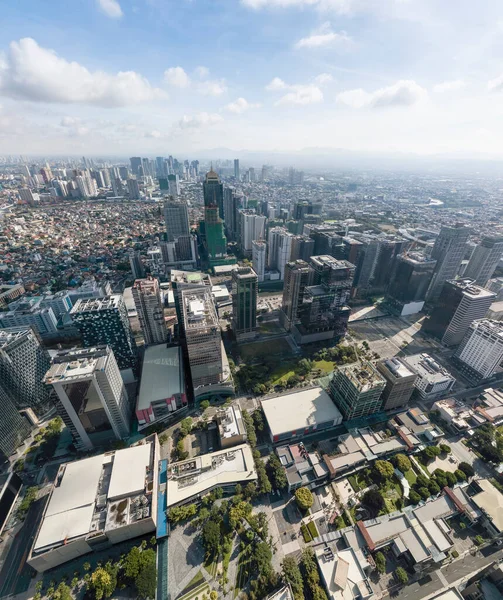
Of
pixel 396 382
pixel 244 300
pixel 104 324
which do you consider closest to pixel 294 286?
pixel 244 300

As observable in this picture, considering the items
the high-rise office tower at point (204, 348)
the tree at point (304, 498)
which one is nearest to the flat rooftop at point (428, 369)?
the tree at point (304, 498)

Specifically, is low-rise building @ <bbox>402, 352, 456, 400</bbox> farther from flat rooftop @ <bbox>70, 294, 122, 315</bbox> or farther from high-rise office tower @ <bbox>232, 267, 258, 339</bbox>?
flat rooftop @ <bbox>70, 294, 122, 315</bbox>

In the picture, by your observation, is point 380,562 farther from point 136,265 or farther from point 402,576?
point 136,265

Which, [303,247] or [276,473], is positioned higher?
[303,247]

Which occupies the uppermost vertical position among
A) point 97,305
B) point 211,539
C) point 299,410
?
point 97,305

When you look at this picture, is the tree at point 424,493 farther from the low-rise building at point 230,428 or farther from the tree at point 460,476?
the low-rise building at point 230,428

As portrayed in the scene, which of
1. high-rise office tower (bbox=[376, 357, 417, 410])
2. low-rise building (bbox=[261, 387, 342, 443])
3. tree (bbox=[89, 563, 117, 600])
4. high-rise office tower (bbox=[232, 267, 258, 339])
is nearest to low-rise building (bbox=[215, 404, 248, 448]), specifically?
low-rise building (bbox=[261, 387, 342, 443])
